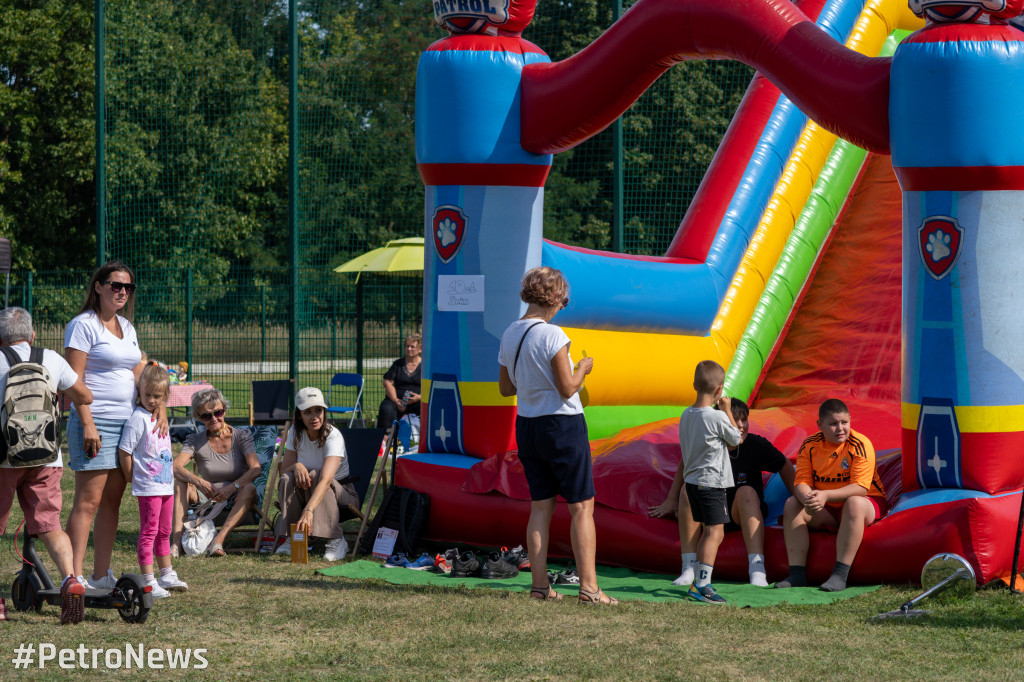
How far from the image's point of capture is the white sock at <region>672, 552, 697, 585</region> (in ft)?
18.9

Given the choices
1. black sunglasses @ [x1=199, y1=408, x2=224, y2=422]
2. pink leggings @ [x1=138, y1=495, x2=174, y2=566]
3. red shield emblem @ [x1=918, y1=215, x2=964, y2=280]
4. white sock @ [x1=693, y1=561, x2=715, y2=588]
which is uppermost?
red shield emblem @ [x1=918, y1=215, x2=964, y2=280]

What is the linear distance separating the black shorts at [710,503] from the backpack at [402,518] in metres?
1.75

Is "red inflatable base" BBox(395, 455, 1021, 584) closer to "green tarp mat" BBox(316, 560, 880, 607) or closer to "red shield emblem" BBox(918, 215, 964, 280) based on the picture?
"green tarp mat" BBox(316, 560, 880, 607)

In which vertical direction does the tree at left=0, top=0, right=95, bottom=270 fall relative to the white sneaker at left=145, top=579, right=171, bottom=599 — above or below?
above

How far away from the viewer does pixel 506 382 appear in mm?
5453

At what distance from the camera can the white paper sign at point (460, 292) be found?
6910 millimetres

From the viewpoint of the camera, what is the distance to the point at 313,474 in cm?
687

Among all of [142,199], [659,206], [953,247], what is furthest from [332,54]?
[953,247]

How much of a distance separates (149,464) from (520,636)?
1.78 meters

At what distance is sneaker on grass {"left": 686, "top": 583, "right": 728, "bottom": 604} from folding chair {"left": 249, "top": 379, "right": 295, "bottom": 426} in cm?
650

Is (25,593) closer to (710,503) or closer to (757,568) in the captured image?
(710,503)

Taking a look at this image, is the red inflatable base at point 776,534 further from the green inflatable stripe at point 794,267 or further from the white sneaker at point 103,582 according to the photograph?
the green inflatable stripe at point 794,267

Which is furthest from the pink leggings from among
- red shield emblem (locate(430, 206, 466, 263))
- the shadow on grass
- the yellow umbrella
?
the yellow umbrella

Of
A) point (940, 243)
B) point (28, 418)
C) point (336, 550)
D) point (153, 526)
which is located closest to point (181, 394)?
point (336, 550)
